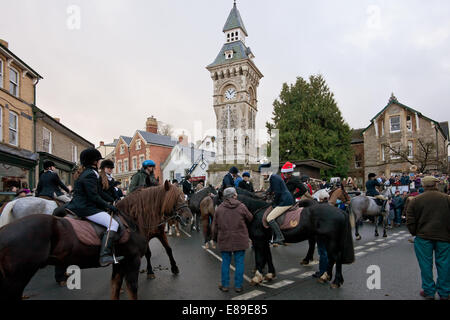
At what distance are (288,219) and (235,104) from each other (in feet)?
101

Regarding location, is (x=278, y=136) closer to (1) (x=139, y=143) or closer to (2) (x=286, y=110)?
(2) (x=286, y=110)

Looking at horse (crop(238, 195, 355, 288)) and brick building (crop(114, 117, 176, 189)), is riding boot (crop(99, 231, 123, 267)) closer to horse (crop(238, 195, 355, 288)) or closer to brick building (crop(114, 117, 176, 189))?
horse (crop(238, 195, 355, 288))

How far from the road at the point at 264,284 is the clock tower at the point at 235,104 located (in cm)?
2684

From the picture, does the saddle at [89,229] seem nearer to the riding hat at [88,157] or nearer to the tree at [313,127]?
the riding hat at [88,157]

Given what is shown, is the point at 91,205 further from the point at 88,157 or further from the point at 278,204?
the point at 278,204

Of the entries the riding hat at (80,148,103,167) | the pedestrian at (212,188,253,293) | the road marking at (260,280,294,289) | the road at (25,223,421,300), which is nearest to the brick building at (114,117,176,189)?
the road at (25,223,421,300)

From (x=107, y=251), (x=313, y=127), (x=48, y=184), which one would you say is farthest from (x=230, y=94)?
(x=107, y=251)

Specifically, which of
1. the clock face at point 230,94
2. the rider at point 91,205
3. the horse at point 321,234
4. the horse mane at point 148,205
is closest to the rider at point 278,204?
the horse at point 321,234

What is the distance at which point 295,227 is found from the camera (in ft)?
21.0

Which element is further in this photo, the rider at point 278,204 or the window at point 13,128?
the window at point 13,128

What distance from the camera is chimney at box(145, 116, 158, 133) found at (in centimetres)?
5028

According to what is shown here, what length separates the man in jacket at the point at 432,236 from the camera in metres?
5.18

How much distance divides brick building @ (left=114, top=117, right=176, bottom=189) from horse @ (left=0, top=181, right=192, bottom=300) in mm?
41447
